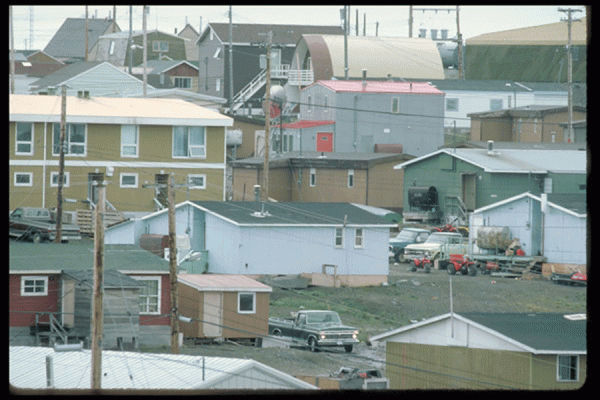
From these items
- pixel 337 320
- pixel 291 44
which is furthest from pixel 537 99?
pixel 337 320

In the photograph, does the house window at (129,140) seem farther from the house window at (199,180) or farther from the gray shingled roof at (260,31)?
the gray shingled roof at (260,31)

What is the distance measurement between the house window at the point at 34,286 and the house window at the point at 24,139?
13.3m

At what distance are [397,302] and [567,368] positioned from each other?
1092 centimetres

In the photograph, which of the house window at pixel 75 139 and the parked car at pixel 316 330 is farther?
the house window at pixel 75 139

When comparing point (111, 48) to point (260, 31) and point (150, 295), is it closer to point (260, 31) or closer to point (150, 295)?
point (260, 31)

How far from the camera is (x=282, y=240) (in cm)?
2748

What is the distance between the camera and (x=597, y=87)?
8.16ft

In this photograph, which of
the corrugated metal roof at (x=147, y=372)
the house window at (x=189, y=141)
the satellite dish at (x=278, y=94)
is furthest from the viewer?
the satellite dish at (x=278, y=94)

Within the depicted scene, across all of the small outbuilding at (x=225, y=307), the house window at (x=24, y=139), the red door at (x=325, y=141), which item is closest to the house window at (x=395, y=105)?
the red door at (x=325, y=141)

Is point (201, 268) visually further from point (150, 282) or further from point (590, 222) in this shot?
point (590, 222)

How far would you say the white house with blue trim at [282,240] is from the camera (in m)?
27.2

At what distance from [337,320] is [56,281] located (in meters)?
5.97

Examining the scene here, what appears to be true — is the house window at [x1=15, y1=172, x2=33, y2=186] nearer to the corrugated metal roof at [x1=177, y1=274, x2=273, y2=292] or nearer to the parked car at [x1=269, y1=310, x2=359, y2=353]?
the corrugated metal roof at [x1=177, y1=274, x2=273, y2=292]

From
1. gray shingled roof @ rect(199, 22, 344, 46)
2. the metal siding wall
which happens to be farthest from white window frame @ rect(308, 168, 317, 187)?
gray shingled roof @ rect(199, 22, 344, 46)
